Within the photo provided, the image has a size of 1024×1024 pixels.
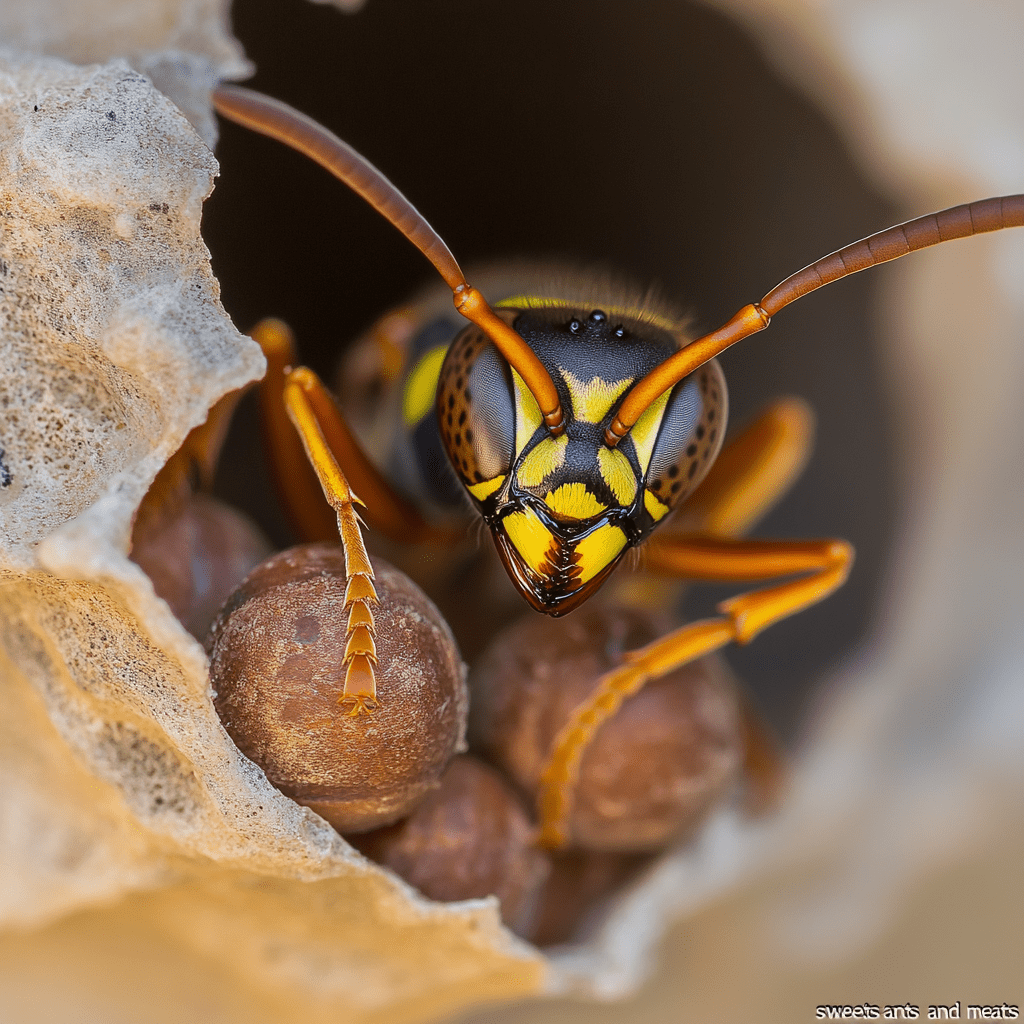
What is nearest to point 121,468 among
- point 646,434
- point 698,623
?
point 646,434

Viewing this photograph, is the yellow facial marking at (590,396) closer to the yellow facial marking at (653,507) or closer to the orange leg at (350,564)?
the yellow facial marking at (653,507)

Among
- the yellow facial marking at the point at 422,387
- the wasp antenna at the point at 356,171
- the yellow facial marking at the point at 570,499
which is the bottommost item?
the yellow facial marking at the point at 570,499

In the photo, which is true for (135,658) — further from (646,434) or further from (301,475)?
(646,434)

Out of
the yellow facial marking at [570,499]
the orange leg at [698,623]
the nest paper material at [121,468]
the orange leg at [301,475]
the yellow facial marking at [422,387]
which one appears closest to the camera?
the nest paper material at [121,468]

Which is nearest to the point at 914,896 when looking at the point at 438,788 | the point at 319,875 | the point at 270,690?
the point at 438,788

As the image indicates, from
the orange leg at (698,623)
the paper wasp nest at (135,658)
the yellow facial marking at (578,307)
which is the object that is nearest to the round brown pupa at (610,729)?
the orange leg at (698,623)

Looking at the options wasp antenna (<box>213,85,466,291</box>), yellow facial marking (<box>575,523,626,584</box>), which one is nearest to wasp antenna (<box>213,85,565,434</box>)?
wasp antenna (<box>213,85,466,291</box>)

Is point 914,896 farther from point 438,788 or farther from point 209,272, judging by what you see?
point 209,272
